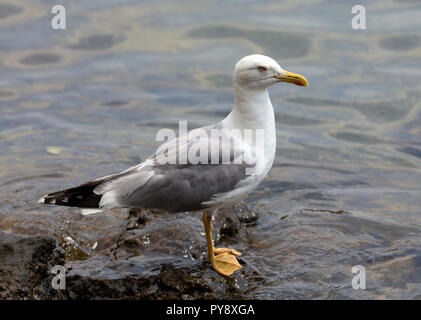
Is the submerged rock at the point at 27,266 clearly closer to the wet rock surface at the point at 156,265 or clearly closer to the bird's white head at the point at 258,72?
the wet rock surface at the point at 156,265

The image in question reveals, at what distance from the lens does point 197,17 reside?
1311 cm

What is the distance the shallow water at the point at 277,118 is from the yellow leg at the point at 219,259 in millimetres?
178

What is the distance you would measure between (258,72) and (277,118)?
4.46 metres

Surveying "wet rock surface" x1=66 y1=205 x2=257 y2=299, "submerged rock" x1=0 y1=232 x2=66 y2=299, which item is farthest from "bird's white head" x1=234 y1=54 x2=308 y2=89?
"submerged rock" x1=0 y1=232 x2=66 y2=299

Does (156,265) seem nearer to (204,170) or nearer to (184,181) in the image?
(184,181)

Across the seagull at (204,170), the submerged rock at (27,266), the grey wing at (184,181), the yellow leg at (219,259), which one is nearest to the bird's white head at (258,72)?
the seagull at (204,170)

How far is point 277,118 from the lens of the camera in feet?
32.9

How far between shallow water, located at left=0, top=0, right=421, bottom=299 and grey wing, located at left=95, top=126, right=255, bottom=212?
0.72 meters

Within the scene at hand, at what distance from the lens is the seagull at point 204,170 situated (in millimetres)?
5508

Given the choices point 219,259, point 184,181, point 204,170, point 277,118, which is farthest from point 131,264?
point 277,118

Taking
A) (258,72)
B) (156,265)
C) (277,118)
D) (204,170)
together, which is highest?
(258,72)

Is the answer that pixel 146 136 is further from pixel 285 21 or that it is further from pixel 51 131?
pixel 285 21

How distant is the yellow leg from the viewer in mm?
5738

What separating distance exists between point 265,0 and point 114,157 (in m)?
6.71
